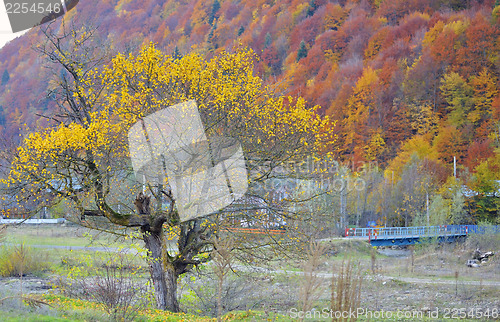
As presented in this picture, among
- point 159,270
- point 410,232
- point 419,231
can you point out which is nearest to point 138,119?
point 159,270

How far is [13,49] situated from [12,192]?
92.3 m

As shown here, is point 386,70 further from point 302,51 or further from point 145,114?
point 145,114

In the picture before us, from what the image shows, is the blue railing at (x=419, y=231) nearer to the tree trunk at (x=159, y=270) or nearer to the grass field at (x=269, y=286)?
the grass field at (x=269, y=286)

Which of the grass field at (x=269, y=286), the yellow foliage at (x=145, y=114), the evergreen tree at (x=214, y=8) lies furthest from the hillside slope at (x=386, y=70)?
the yellow foliage at (x=145, y=114)

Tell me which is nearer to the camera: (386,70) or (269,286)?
(269,286)

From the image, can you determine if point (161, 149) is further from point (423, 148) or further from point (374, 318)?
point (423, 148)

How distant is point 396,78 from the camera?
54188 mm

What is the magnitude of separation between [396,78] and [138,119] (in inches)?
1939

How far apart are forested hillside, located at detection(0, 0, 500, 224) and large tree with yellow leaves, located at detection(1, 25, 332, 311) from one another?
15758 mm

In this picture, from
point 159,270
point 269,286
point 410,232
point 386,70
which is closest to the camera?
point 159,270

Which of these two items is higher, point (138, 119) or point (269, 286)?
point (138, 119)

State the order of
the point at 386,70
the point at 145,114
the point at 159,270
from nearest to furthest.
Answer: the point at 145,114 → the point at 159,270 → the point at 386,70

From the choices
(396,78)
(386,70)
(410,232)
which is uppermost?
(386,70)

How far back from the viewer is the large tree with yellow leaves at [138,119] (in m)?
10.4
